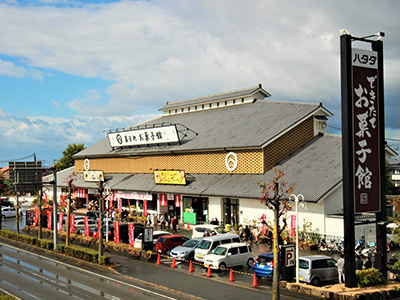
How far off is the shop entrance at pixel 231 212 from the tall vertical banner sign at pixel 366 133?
71.4ft

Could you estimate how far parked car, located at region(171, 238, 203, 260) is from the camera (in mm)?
31203

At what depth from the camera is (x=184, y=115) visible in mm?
68812

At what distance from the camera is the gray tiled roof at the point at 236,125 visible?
47472 mm

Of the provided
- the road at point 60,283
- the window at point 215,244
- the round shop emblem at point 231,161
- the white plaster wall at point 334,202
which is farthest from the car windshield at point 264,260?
the round shop emblem at point 231,161

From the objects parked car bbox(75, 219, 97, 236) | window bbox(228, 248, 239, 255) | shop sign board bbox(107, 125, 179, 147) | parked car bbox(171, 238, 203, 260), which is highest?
shop sign board bbox(107, 125, 179, 147)

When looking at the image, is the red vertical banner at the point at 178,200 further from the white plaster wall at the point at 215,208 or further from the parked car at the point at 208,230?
the parked car at the point at 208,230

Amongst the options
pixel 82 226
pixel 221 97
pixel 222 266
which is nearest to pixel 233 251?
pixel 222 266

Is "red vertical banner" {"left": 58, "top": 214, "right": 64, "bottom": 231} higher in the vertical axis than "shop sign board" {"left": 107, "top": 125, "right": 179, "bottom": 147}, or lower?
lower

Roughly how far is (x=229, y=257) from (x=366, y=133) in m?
11.7

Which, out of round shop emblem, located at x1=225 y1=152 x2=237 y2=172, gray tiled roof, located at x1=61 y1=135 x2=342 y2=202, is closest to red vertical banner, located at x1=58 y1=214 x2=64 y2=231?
gray tiled roof, located at x1=61 y1=135 x2=342 y2=202

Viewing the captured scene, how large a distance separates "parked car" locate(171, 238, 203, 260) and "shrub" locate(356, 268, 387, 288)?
12.7 meters

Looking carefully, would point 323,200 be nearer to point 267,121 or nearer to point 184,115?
point 267,121

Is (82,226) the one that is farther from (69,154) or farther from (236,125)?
(69,154)

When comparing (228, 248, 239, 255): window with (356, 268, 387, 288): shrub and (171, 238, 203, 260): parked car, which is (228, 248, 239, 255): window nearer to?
(171, 238, 203, 260): parked car
